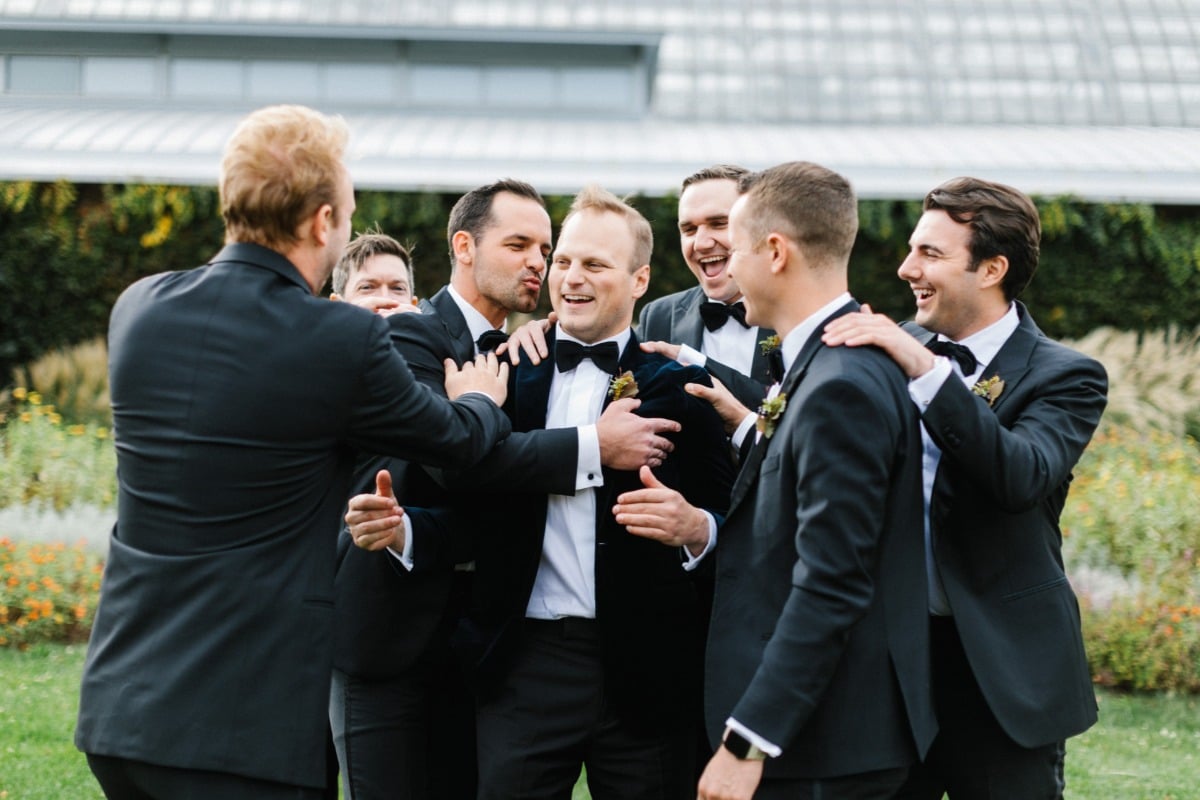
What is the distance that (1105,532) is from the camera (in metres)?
9.08

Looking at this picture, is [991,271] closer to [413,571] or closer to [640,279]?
[640,279]

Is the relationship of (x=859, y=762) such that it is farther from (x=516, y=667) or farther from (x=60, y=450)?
(x=60, y=450)

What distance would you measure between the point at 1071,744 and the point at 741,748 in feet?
15.6

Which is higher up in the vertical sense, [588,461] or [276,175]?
[276,175]

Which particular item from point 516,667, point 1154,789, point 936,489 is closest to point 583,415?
point 516,667

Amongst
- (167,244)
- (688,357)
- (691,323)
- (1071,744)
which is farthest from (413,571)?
(167,244)

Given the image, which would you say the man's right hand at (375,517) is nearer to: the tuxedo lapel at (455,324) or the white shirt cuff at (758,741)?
the tuxedo lapel at (455,324)

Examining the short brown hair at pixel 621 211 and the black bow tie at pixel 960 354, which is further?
the short brown hair at pixel 621 211

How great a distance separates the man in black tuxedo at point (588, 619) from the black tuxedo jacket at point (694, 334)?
50 centimetres

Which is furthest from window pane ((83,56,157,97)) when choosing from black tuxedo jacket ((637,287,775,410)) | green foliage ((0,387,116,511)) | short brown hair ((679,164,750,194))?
short brown hair ((679,164,750,194))

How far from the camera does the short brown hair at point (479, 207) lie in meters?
4.32

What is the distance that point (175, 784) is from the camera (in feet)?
8.93

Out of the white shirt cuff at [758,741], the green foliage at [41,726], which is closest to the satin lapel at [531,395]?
the white shirt cuff at [758,741]

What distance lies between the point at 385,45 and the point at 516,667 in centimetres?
1814
